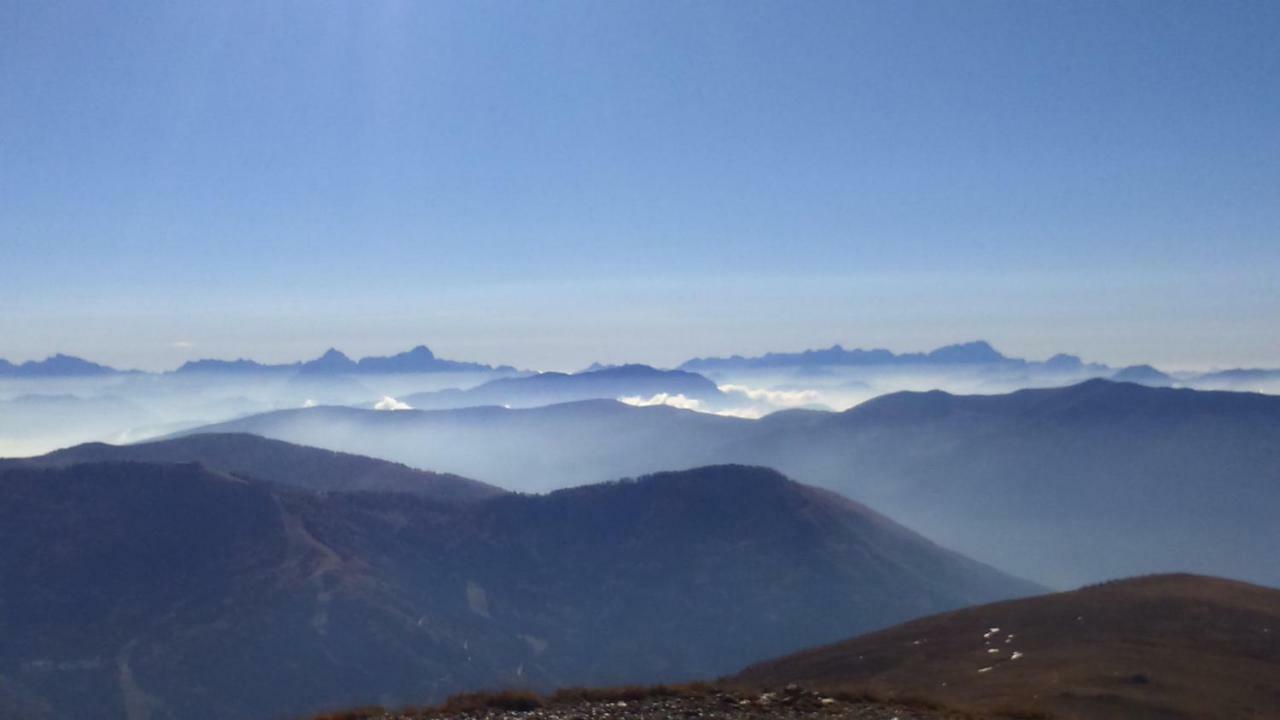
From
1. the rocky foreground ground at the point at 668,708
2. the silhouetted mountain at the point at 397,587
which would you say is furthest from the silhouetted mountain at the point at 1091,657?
the silhouetted mountain at the point at 397,587

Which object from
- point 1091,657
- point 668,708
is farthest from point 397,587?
point 668,708

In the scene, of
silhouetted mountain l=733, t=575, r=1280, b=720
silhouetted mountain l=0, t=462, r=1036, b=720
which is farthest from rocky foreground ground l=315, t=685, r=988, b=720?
silhouetted mountain l=0, t=462, r=1036, b=720

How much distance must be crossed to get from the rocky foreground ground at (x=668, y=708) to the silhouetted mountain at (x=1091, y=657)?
320 centimetres

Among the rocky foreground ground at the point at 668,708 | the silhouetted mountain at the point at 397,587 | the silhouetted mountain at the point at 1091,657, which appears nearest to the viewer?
the rocky foreground ground at the point at 668,708

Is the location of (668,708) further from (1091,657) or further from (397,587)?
(397,587)

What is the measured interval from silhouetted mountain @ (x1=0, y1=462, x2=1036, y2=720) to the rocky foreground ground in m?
110

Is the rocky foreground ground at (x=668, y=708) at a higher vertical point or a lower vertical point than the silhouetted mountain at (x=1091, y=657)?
higher

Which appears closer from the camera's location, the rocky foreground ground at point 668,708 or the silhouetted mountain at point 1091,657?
the rocky foreground ground at point 668,708

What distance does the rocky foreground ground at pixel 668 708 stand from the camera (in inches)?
984

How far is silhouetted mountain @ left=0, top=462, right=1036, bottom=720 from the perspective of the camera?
133000mm

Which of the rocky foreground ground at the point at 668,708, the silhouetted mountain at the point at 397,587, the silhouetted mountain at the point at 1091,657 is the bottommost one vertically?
the silhouetted mountain at the point at 397,587

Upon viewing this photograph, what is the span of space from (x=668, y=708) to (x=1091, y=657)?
2279 cm

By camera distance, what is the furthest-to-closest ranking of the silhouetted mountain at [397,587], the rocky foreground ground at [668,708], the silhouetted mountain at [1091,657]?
the silhouetted mountain at [397,587]
the silhouetted mountain at [1091,657]
the rocky foreground ground at [668,708]

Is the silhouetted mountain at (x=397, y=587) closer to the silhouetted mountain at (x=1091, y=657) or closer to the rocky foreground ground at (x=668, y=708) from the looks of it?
the silhouetted mountain at (x=1091, y=657)
